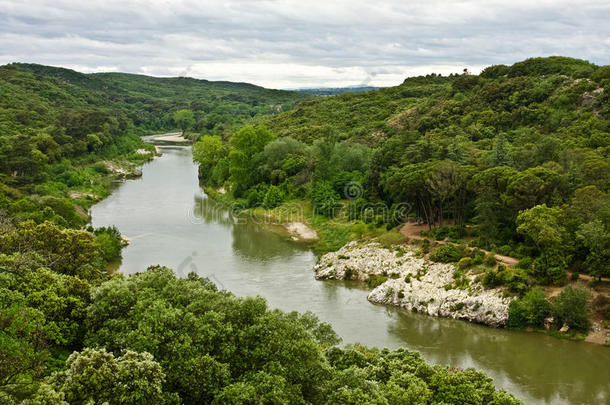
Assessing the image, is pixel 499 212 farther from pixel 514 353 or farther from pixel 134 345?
pixel 134 345

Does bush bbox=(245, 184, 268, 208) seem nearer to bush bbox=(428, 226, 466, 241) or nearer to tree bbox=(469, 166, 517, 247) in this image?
bush bbox=(428, 226, 466, 241)

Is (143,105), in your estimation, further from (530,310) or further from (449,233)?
(530,310)

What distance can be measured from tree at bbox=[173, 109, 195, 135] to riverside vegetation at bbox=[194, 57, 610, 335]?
235 ft

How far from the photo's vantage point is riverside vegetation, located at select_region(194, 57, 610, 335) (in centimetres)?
2955

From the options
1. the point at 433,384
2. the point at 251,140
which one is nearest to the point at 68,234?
the point at 433,384

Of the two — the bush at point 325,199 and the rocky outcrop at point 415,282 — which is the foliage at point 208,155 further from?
the rocky outcrop at point 415,282

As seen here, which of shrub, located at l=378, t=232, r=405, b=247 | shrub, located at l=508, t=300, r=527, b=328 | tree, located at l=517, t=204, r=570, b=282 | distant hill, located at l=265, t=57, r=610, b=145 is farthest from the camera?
distant hill, located at l=265, t=57, r=610, b=145

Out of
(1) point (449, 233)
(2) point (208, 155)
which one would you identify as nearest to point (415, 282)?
(1) point (449, 233)

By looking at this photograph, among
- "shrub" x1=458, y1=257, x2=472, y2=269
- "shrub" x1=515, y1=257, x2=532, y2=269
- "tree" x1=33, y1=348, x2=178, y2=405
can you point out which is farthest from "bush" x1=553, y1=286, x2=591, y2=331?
"tree" x1=33, y1=348, x2=178, y2=405

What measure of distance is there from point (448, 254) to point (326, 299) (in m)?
8.52

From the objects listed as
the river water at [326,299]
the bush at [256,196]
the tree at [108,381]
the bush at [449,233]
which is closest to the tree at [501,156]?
the bush at [449,233]

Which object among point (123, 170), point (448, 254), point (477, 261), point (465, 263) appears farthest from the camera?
point (123, 170)

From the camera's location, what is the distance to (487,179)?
36281 mm

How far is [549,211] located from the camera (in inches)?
1219
